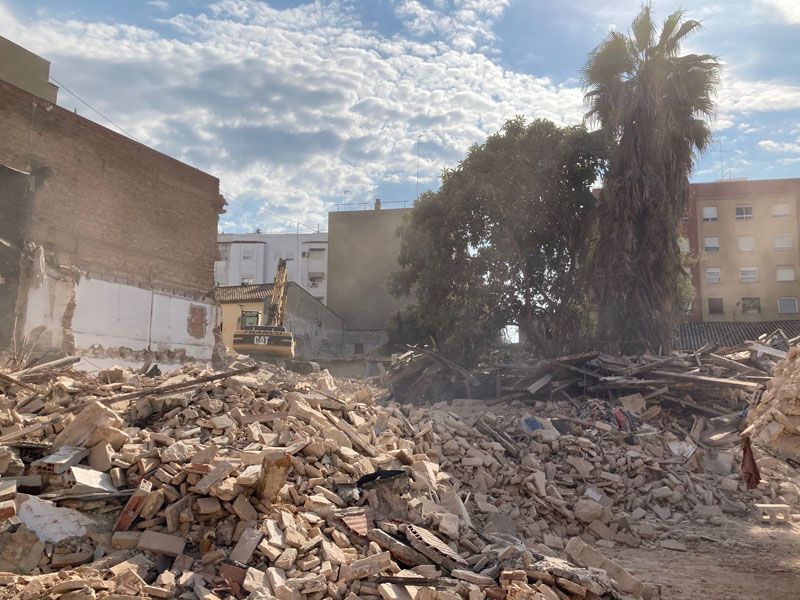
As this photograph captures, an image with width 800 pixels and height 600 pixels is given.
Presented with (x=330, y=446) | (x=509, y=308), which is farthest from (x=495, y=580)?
(x=509, y=308)

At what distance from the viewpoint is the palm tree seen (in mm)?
22125

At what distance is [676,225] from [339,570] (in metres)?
20.7

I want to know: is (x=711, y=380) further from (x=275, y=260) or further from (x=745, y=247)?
(x=275, y=260)

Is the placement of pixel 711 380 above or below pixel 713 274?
below

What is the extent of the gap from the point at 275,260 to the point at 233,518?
51821 millimetres

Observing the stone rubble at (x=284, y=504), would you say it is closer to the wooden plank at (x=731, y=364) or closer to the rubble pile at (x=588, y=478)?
the rubble pile at (x=588, y=478)

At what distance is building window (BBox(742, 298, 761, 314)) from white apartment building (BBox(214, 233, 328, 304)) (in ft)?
106

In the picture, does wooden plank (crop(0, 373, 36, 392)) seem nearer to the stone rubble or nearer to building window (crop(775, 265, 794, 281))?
the stone rubble

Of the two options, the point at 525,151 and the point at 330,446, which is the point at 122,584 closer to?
the point at 330,446

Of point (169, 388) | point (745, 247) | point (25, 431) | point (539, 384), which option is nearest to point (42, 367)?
point (169, 388)

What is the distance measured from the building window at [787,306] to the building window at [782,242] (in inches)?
141

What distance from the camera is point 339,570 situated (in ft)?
19.2

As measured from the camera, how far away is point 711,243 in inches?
1700

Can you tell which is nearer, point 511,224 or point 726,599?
point 726,599
